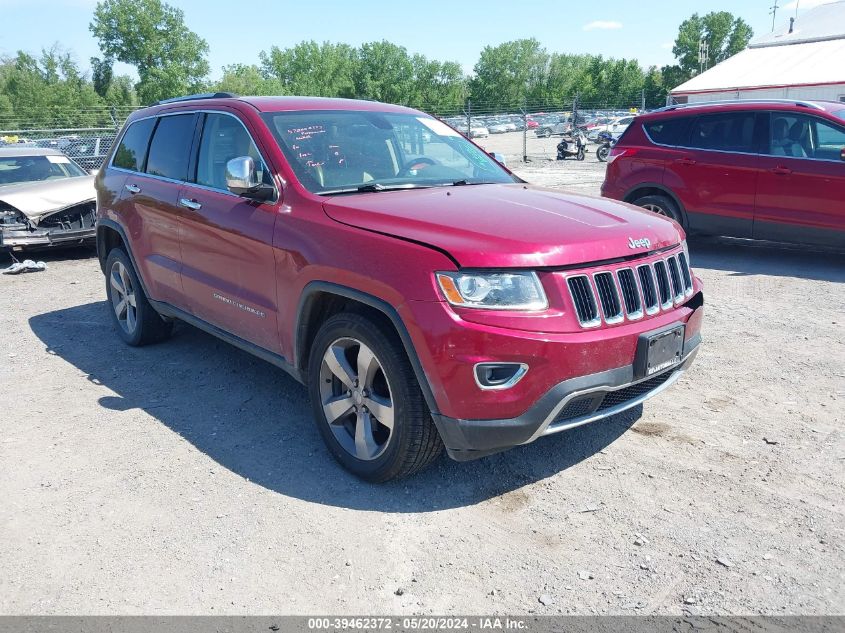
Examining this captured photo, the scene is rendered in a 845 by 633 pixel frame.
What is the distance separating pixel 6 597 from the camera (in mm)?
2811

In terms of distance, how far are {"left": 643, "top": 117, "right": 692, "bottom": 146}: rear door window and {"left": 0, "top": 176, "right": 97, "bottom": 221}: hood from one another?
732cm

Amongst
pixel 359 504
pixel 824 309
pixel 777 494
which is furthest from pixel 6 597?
pixel 824 309

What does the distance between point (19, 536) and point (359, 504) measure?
5.08 ft

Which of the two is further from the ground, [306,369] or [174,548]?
[306,369]

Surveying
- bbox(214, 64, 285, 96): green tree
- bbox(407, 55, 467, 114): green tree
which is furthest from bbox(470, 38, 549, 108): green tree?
bbox(214, 64, 285, 96): green tree

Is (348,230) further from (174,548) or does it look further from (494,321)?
(174,548)

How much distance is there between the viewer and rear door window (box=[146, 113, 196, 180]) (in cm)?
486

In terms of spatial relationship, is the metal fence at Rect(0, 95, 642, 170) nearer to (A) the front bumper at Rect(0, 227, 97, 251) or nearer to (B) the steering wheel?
(B) the steering wheel

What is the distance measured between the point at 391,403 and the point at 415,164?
5.58 feet

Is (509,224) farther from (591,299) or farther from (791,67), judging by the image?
(791,67)

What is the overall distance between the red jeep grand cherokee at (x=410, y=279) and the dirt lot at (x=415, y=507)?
409mm

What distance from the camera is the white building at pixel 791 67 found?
36219mm

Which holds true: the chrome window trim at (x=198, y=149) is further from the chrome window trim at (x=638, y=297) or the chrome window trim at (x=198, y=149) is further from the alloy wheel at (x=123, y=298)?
the chrome window trim at (x=638, y=297)

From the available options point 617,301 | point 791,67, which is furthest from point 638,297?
point 791,67
